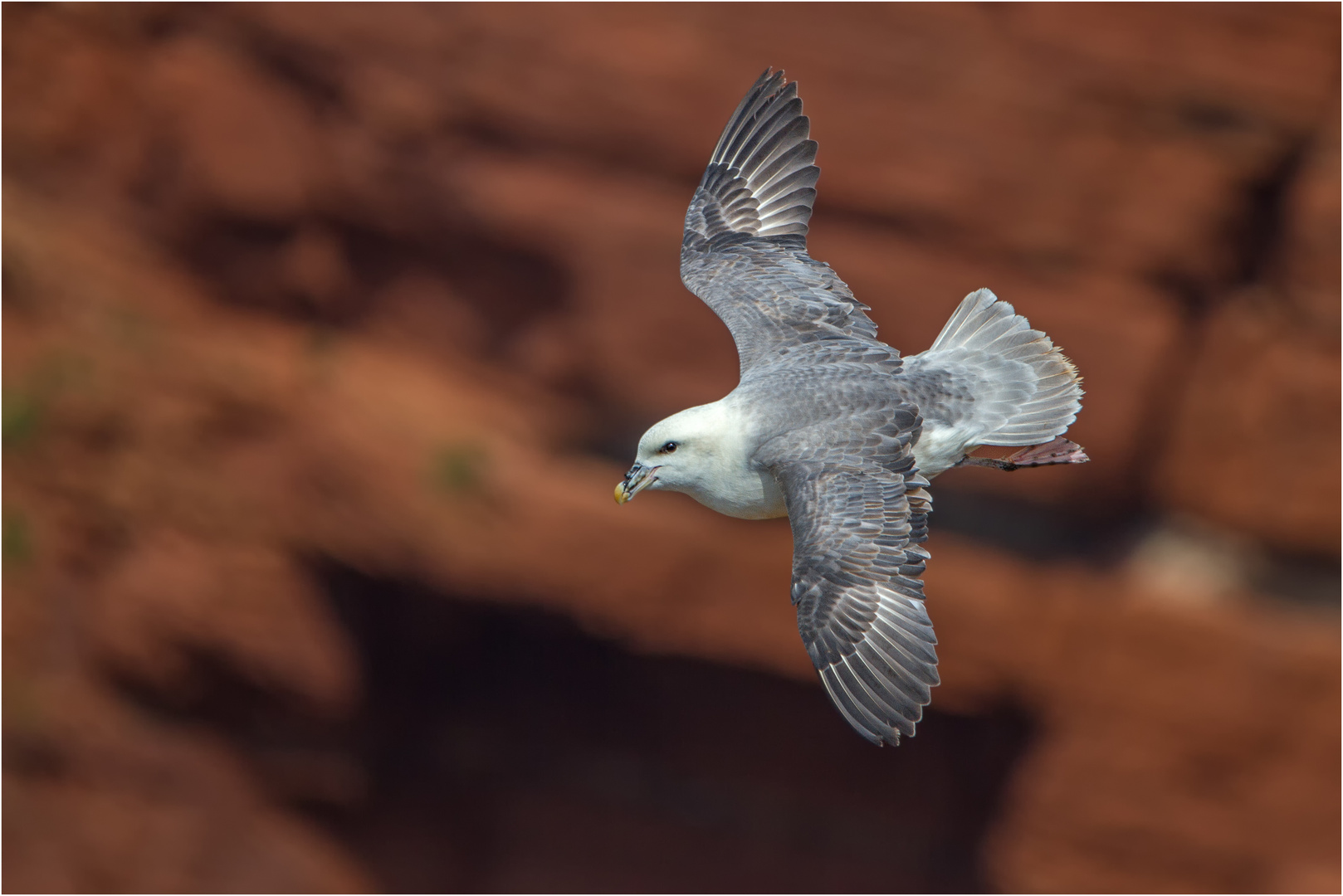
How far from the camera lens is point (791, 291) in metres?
5.89

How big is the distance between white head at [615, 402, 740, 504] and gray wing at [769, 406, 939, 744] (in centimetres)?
30

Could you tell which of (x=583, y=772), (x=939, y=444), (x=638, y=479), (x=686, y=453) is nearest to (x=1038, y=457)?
(x=939, y=444)

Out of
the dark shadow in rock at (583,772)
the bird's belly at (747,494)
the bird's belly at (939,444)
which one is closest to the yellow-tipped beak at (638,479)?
the bird's belly at (747,494)

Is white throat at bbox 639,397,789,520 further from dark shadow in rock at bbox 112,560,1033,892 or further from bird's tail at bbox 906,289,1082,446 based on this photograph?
dark shadow in rock at bbox 112,560,1033,892

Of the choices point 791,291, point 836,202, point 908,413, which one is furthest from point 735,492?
point 836,202

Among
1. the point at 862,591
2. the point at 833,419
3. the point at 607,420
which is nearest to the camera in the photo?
the point at 862,591

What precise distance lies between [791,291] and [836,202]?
4.66 metres

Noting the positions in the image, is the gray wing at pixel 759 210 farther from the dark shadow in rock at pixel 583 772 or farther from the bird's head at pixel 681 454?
the dark shadow in rock at pixel 583 772

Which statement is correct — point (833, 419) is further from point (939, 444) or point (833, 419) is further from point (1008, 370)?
point (1008, 370)

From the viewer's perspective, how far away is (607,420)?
1106 centimetres

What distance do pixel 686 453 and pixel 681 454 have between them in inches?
0.9

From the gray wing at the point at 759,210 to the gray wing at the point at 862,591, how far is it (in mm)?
1323

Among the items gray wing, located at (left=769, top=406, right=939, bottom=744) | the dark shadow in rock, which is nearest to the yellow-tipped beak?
gray wing, located at (left=769, top=406, right=939, bottom=744)

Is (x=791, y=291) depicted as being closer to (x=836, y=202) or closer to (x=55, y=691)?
(x=836, y=202)
